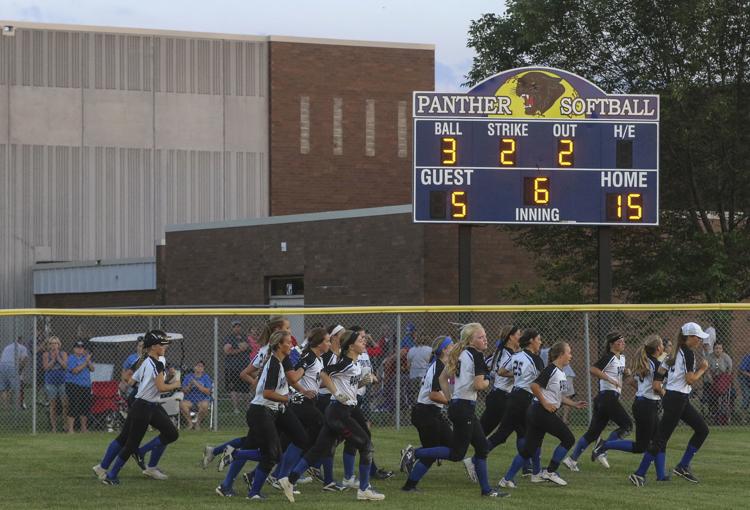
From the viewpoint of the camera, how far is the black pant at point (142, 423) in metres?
14.8

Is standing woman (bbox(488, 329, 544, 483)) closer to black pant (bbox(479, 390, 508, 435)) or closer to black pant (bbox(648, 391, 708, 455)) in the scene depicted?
black pant (bbox(479, 390, 508, 435))

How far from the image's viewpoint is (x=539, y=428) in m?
14.7

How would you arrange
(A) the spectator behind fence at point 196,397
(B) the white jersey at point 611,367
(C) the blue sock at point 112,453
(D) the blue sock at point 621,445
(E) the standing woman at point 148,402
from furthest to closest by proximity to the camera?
(A) the spectator behind fence at point 196,397, (B) the white jersey at point 611,367, (D) the blue sock at point 621,445, (C) the blue sock at point 112,453, (E) the standing woman at point 148,402

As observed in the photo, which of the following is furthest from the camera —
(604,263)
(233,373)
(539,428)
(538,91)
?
(604,263)

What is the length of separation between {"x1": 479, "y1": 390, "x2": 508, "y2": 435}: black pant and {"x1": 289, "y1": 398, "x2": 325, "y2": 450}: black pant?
2.79 m

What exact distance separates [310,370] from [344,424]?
0.85 metres

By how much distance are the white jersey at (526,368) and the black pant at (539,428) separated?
2.23 feet

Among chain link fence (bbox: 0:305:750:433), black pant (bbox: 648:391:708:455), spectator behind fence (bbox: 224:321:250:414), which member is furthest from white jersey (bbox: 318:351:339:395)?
spectator behind fence (bbox: 224:321:250:414)

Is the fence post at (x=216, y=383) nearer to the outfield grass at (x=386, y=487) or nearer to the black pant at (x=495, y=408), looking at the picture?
the outfield grass at (x=386, y=487)

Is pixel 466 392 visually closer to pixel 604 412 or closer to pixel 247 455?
pixel 247 455

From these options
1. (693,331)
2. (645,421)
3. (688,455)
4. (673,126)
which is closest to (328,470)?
(645,421)

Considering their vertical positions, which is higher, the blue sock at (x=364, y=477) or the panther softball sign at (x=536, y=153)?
the panther softball sign at (x=536, y=153)

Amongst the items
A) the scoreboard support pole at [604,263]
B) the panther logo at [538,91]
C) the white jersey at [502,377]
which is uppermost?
the panther logo at [538,91]

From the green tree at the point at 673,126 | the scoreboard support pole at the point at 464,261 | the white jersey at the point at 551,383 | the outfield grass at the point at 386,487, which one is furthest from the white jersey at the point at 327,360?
the green tree at the point at 673,126
